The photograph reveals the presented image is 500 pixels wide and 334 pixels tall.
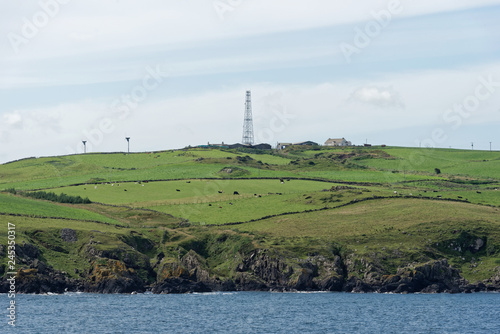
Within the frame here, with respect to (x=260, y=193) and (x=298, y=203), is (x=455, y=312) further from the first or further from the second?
(x=260, y=193)

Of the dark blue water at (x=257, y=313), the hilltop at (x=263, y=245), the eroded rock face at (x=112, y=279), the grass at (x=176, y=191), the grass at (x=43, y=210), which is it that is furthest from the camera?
the grass at (x=176, y=191)

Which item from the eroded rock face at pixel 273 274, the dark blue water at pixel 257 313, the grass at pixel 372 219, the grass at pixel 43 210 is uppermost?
the grass at pixel 43 210

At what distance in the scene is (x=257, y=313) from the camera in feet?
325

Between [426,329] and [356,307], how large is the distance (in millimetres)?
16223

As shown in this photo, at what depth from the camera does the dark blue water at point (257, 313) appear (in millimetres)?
88812

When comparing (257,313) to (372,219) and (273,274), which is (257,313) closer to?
(273,274)

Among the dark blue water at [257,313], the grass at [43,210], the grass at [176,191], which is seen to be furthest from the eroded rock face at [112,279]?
the grass at [176,191]

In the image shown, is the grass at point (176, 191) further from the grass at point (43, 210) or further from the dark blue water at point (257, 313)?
the dark blue water at point (257, 313)

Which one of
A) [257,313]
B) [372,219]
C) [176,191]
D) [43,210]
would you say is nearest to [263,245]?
[372,219]

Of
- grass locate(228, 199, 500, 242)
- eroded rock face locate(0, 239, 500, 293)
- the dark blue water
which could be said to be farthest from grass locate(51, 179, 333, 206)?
the dark blue water

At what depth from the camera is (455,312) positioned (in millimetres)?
101188

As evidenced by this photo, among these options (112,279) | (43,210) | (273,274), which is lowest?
(273,274)

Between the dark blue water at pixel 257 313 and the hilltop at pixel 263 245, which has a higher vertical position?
the hilltop at pixel 263 245

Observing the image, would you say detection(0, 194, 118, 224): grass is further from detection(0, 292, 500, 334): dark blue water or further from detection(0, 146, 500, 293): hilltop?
detection(0, 292, 500, 334): dark blue water
